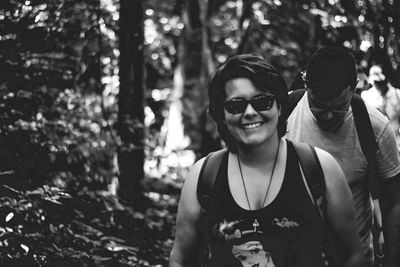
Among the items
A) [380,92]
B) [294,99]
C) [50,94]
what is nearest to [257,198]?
[294,99]

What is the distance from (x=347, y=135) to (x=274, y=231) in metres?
1.16

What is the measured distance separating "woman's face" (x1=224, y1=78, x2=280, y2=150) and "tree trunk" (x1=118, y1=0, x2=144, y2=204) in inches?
151

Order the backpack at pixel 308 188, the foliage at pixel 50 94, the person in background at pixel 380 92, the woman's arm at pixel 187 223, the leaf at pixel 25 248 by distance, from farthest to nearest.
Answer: the person in background at pixel 380 92, the foliage at pixel 50 94, the leaf at pixel 25 248, the woman's arm at pixel 187 223, the backpack at pixel 308 188

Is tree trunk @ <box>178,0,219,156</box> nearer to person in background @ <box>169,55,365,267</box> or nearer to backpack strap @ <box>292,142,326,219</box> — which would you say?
person in background @ <box>169,55,365,267</box>

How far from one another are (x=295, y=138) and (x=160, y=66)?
10.4m

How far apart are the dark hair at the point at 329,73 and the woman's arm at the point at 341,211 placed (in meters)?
0.73

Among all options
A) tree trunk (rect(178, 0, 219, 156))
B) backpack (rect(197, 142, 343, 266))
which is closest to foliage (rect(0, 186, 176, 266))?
backpack (rect(197, 142, 343, 266))

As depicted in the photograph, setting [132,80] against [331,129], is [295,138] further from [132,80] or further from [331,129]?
[132,80]

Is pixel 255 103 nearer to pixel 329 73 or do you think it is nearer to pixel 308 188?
pixel 308 188

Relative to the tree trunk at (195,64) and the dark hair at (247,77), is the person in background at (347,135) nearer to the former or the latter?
the dark hair at (247,77)

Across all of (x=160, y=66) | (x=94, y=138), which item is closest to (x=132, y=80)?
(x=94, y=138)

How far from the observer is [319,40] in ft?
24.4

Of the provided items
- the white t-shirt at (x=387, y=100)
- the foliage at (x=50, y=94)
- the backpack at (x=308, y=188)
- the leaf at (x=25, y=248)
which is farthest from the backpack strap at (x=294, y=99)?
the foliage at (x=50, y=94)

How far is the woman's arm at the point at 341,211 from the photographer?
2.65 metres
